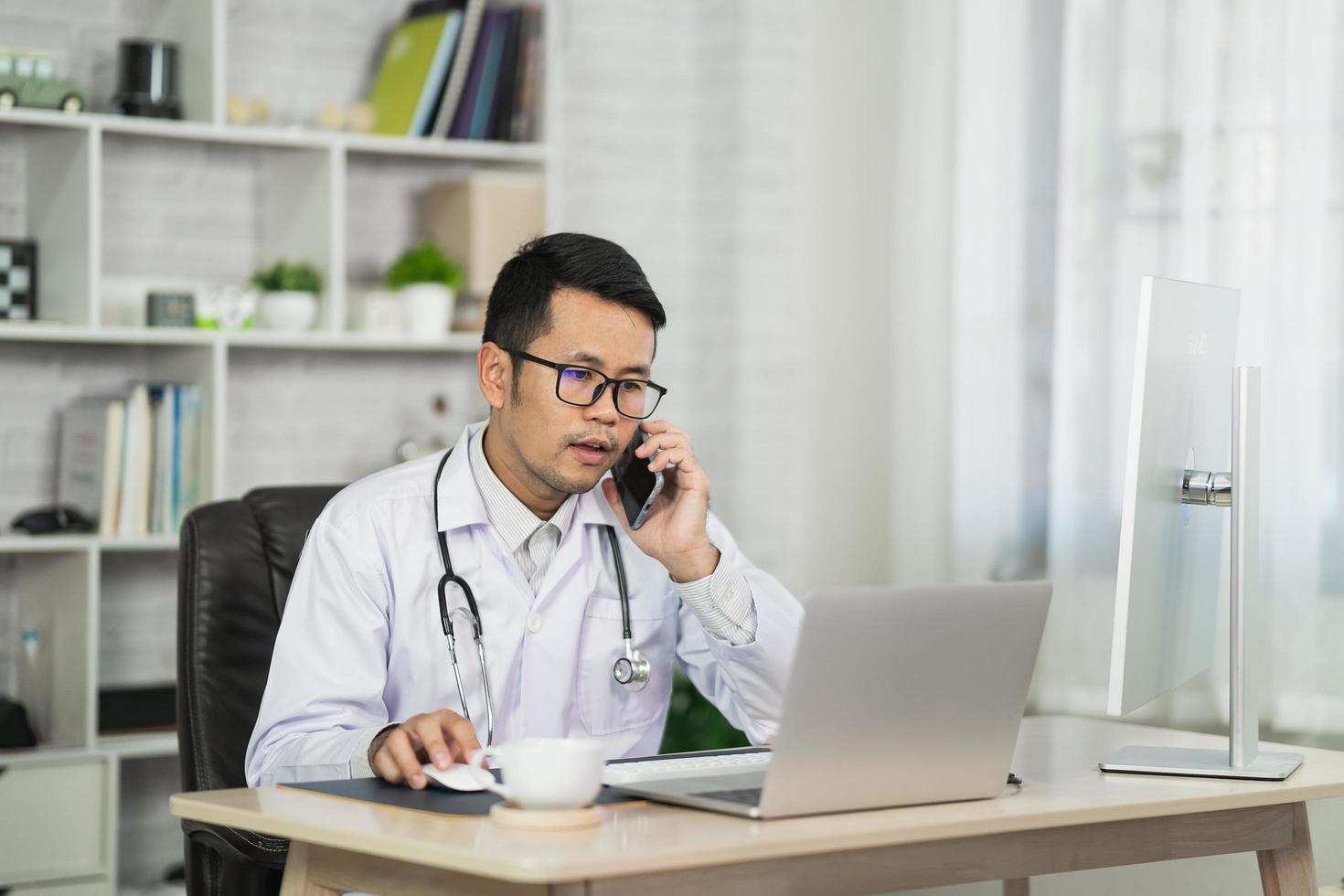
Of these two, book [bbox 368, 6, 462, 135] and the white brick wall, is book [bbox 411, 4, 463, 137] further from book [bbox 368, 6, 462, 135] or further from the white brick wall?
the white brick wall

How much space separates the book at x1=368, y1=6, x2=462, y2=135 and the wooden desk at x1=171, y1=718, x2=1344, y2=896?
220 centimetres

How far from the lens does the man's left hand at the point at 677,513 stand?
1.89 metres

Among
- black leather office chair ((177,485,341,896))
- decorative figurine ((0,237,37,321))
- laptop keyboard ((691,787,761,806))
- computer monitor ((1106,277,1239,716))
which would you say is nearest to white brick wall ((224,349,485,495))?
decorative figurine ((0,237,37,321))

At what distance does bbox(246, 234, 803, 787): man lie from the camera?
189cm

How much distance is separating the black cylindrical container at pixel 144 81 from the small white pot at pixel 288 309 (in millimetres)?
411

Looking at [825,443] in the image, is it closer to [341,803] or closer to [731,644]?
[731,644]

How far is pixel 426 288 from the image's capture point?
3.40 meters

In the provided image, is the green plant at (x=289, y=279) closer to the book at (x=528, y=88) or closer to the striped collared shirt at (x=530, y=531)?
the book at (x=528, y=88)

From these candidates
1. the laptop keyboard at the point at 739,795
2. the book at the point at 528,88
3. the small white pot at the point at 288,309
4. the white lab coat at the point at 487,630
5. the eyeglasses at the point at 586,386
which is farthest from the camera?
the book at the point at 528,88

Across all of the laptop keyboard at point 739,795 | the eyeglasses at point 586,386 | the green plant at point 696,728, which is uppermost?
the eyeglasses at point 586,386

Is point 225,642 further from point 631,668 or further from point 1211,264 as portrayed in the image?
point 1211,264

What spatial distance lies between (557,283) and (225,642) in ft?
2.03

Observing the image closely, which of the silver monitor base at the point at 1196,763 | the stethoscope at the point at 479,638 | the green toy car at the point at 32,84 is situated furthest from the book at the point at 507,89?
the silver monitor base at the point at 1196,763

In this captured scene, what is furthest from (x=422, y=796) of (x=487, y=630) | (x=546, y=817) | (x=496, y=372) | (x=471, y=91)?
(x=471, y=91)
